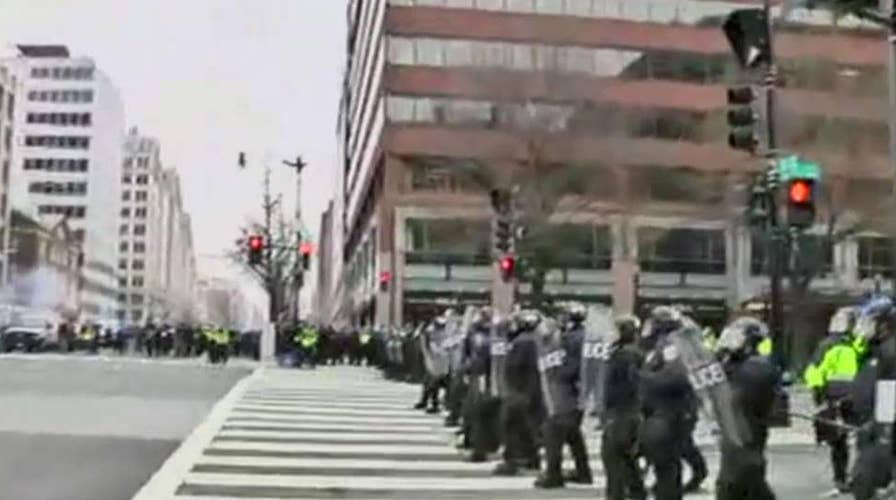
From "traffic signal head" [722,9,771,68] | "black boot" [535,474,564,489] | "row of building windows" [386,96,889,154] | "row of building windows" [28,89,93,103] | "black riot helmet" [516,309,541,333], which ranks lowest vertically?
"black boot" [535,474,564,489]

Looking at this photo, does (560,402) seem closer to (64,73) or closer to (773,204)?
(773,204)

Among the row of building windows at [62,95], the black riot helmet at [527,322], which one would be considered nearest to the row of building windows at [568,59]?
the black riot helmet at [527,322]

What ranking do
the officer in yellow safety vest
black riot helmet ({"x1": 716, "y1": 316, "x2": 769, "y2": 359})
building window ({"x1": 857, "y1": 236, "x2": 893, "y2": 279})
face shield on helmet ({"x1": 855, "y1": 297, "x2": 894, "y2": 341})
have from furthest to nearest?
1. building window ({"x1": 857, "y1": 236, "x2": 893, "y2": 279})
2. the officer in yellow safety vest
3. face shield on helmet ({"x1": 855, "y1": 297, "x2": 894, "y2": 341})
4. black riot helmet ({"x1": 716, "y1": 316, "x2": 769, "y2": 359})

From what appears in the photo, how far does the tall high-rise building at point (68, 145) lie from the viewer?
172 m

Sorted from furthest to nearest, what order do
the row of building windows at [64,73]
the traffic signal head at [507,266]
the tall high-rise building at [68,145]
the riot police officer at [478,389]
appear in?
1. the row of building windows at [64,73]
2. the tall high-rise building at [68,145]
3. the traffic signal head at [507,266]
4. the riot police officer at [478,389]

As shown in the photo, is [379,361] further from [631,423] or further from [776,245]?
[631,423]

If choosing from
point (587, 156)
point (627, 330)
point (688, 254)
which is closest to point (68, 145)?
point (688, 254)

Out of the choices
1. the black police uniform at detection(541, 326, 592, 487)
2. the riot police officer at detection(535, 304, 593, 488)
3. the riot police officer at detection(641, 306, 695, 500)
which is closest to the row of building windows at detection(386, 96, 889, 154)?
the riot police officer at detection(535, 304, 593, 488)

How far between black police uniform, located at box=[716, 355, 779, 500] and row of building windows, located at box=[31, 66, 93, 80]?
169971mm

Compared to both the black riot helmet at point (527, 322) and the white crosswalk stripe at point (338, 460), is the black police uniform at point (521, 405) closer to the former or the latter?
the black riot helmet at point (527, 322)

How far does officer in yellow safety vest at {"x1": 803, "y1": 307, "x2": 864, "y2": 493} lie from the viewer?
15.7 metres

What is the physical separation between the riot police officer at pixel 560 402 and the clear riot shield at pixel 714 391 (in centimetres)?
476

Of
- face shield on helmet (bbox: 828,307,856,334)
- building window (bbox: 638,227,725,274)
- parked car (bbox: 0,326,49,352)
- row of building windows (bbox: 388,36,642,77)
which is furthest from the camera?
parked car (bbox: 0,326,49,352)

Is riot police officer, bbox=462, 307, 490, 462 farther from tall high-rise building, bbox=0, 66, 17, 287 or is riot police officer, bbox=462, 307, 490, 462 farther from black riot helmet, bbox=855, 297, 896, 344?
tall high-rise building, bbox=0, 66, 17, 287
